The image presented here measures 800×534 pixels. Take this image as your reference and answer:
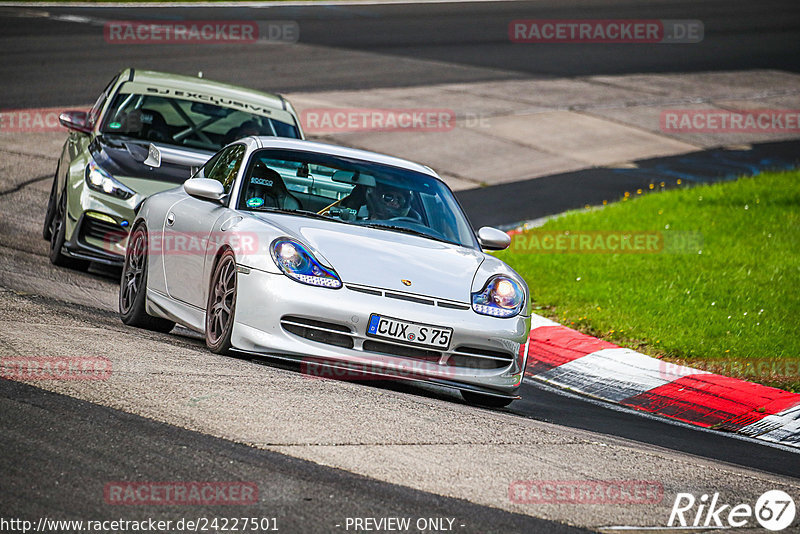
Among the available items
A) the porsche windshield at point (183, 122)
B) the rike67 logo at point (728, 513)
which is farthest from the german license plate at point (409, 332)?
the porsche windshield at point (183, 122)

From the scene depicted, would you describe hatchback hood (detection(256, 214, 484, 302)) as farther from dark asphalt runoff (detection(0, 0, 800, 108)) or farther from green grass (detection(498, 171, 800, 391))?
dark asphalt runoff (detection(0, 0, 800, 108))

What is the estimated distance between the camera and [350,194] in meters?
7.81

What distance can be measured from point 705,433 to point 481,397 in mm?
1517

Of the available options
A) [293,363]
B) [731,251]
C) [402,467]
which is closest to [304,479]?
[402,467]

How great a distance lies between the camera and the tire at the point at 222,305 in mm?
6910

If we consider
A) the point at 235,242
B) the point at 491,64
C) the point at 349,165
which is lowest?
the point at 235,242

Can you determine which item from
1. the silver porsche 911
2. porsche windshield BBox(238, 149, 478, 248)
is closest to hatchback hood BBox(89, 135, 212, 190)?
the silver porsche 911

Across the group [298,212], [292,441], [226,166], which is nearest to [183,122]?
[226,166]

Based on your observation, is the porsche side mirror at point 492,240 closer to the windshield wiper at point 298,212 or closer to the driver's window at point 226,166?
the windshield wiper at point 298,212

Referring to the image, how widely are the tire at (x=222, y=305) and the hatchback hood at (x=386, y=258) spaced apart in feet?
1.28

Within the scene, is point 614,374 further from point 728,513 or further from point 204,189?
point 728,513

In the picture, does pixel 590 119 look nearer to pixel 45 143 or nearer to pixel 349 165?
pixel 45 143

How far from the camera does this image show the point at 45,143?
16203mm

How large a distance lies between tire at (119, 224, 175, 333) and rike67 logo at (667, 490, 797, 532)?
436 cm
